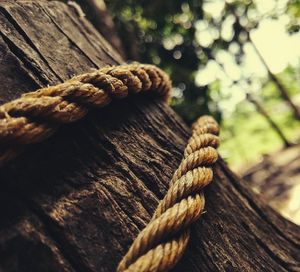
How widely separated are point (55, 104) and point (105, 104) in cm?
20

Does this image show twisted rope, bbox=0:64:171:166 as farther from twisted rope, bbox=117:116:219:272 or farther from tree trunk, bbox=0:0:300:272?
twisted rope, bbox=117:116:219:272

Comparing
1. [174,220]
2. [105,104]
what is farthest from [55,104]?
[174,220]

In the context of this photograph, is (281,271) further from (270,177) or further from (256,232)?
(270,177)

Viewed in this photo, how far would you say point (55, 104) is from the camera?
0.99 meters

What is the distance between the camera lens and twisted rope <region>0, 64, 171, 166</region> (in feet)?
2.98

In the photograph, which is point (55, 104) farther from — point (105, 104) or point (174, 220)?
point (174, 220)

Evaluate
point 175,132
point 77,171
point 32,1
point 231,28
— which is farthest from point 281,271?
point 231,28

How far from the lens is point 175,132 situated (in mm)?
1470

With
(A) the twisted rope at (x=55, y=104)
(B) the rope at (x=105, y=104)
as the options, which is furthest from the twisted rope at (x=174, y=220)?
(A) the twisted rope at (x=55, y=104)

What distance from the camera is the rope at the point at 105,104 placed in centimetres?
90

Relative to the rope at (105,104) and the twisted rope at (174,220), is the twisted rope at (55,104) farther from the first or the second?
the twisted rope at (174,220)

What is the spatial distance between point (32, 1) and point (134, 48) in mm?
2582

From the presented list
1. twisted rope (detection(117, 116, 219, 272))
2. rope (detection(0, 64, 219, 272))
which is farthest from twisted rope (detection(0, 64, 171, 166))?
twisted rope (detection(117, 116, 219, 272))

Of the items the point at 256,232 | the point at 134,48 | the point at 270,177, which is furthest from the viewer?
the point at 270,177
